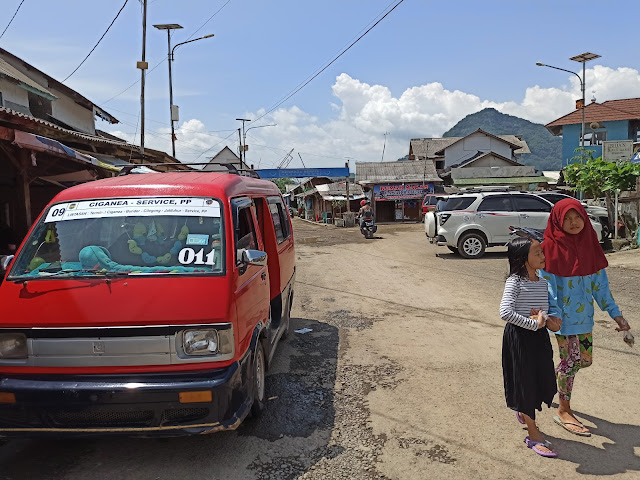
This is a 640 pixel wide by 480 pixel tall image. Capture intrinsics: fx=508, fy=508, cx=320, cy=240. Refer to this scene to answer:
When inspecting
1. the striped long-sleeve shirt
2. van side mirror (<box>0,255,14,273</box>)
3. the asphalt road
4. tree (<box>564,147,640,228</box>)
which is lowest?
the asphalt road

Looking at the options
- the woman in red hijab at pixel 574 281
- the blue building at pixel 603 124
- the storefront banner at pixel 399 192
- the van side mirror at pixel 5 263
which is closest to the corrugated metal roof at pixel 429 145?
the blue building at pixel 603 124

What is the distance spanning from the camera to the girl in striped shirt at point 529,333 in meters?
3.57

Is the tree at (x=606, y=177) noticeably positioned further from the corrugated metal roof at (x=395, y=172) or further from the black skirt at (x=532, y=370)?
the corrugated metal roof at (x=395, y=172)

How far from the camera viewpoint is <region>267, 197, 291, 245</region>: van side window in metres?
6.18

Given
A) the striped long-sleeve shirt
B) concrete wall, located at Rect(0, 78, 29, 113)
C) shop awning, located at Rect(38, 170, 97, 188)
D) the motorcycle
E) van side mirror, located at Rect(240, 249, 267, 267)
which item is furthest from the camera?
the motorcycle

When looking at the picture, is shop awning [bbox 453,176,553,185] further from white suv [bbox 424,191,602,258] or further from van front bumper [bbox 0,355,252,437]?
van front bumper [bbox 0,355,252,437]

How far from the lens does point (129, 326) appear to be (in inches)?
129

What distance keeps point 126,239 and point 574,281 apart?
3447mm

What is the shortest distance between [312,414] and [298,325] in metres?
3.15

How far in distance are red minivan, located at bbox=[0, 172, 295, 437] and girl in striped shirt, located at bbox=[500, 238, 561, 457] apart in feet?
6.23

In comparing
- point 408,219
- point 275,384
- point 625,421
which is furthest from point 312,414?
point 408,219

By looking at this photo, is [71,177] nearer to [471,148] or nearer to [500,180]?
[500,180]

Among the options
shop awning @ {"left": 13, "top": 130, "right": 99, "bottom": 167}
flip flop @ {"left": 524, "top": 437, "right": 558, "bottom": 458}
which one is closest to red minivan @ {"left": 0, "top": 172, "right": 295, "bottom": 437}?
flip flop @ {"left": 524, "top": 437, "right": 558, "bottom": 458}

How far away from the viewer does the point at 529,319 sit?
11.5 feet
